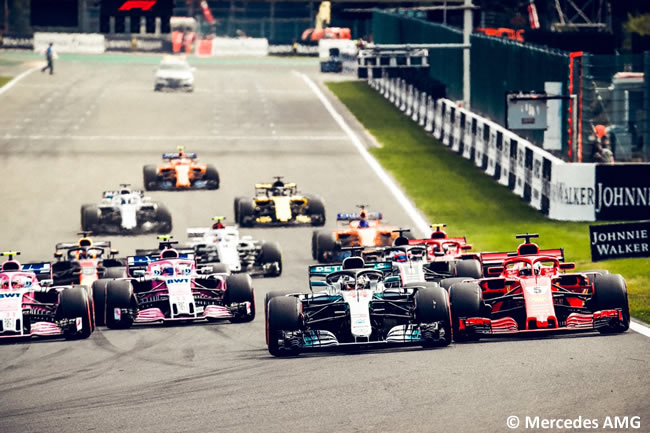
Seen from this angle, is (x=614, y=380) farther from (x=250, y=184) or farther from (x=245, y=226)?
(x=250, y=184)

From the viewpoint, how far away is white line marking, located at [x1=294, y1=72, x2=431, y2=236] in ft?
116

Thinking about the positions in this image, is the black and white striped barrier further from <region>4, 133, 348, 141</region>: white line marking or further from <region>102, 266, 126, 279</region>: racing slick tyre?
<region>102, 266, 126, 279</region>: racing slick tyre

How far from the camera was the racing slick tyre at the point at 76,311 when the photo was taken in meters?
21.2

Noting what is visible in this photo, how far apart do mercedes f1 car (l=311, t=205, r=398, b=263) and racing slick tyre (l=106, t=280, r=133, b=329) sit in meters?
7.51

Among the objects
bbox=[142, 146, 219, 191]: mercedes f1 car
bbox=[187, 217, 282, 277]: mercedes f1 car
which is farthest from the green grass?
bbox=[187, 217, 282, 277]: mercedes f1 car

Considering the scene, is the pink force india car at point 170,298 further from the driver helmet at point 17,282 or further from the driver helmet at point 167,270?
the driver helmet at point 17,282

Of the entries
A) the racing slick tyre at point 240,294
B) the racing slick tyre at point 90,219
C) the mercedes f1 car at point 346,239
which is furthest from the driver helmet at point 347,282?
the racing slick tyre at point 90,219

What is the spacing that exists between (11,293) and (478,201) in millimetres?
18804

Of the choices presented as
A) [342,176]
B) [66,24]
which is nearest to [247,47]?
[342,176]

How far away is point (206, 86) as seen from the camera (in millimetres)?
75938

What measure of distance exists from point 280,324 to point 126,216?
48.4ft

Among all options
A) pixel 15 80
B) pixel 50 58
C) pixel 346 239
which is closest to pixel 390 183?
pixel 346 239

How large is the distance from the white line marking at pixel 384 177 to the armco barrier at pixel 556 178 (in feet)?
9.24

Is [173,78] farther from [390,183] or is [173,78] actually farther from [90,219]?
[90,219]
